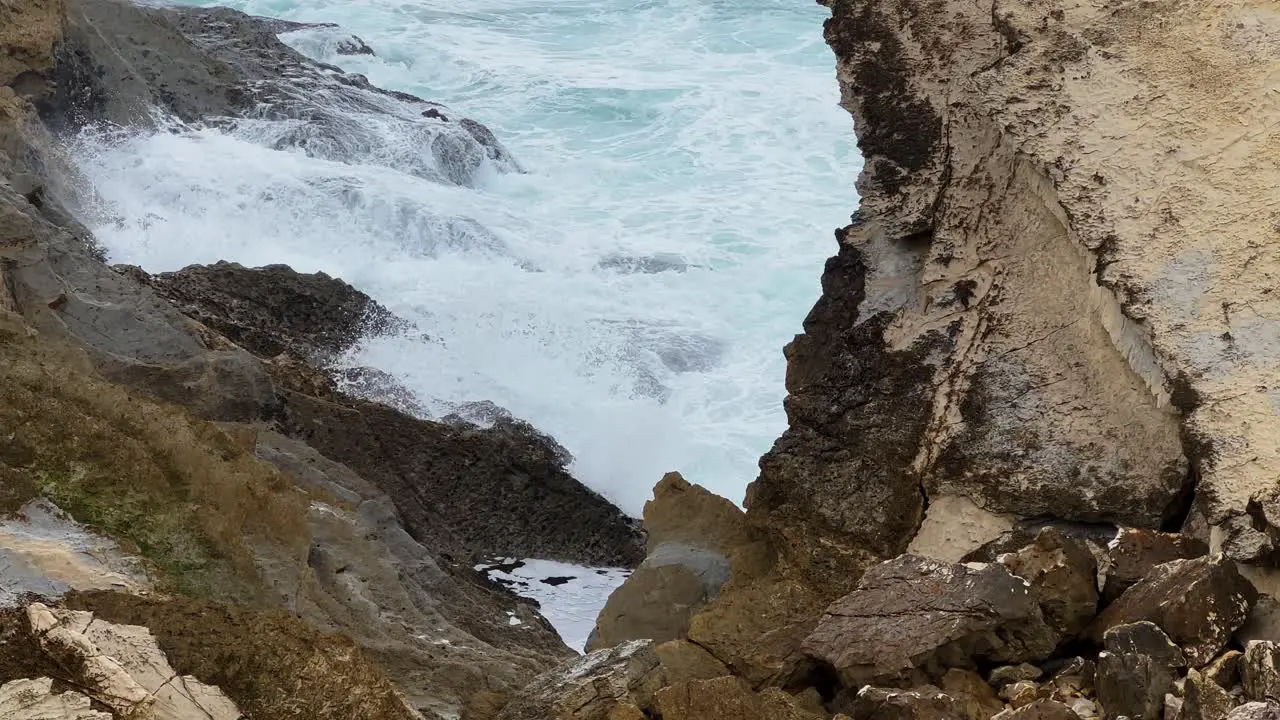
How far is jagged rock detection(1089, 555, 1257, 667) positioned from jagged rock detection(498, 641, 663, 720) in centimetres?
140

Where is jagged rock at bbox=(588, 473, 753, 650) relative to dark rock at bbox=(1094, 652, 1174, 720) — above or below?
below

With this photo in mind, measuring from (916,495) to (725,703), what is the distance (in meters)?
1.63

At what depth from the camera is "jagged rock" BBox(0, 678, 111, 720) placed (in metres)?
3.33

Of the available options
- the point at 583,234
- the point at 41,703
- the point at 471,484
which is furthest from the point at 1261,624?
the point at 583,234

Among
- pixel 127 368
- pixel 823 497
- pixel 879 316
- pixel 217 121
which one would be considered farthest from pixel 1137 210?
pixel 217 121

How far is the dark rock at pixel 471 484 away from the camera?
30.5ft

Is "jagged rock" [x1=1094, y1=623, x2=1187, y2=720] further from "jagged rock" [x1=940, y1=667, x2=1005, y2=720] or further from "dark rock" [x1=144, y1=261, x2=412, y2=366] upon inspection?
"dark rock" [x1=144, y1=261, x2=412, y2=366]

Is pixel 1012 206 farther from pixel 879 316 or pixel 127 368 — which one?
pixel 127 368

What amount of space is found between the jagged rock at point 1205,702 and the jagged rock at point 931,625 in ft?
2.11

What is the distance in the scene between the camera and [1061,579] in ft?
14.5

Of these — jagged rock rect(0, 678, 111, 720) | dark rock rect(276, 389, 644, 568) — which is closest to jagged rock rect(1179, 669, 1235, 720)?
jagged rock rect(0, 678, 111, 720)

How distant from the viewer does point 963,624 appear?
429 centimetres

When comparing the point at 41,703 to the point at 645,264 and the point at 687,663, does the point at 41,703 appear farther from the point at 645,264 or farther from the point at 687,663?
the point at 645,264

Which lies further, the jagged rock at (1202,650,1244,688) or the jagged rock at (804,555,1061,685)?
the jagged rock at (804,555,1061,685)
